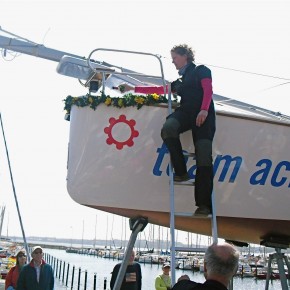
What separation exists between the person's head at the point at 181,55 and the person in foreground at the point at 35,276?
3.01 meters

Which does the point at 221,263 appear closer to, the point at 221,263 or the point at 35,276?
the point at 221,263

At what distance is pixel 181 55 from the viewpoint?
17.7 feet

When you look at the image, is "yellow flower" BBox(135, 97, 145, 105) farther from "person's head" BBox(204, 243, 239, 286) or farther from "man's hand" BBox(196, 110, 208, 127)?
"person's head" BBox(204, 243, 239, 286)

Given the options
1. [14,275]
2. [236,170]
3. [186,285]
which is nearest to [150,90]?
[236,170]

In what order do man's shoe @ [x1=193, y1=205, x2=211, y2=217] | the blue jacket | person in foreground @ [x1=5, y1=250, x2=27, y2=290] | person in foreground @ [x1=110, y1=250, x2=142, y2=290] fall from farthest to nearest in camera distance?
1. person in foreground @ [x1=5, y1=250, x2=27, y2=290]
2. person in foreground @ [x1=110, y1=250, x2=142, y2=290]
3. the blue jacket
4. man's shoe @ [x1=193, y1=205, x2=211, y2=217]

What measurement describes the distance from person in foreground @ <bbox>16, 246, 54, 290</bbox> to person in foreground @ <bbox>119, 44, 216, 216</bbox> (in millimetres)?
2369

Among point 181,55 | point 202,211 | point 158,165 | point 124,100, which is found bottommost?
point 202,211

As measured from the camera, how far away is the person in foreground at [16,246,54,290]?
20.3 ft

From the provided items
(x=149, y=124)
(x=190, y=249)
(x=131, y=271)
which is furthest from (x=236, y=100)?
(x=190, y=249)

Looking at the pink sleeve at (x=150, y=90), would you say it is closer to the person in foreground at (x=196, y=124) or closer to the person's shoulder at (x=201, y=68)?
the person in foreground at (x=196, y=124)

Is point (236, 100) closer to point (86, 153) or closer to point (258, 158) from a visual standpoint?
point (258, 158)

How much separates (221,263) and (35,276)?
4.25 m

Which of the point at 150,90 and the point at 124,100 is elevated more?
the point at 150,90

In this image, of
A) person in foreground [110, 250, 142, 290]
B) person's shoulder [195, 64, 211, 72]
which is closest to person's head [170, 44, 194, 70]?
person's shoulder [195, 64, 211, 72]
